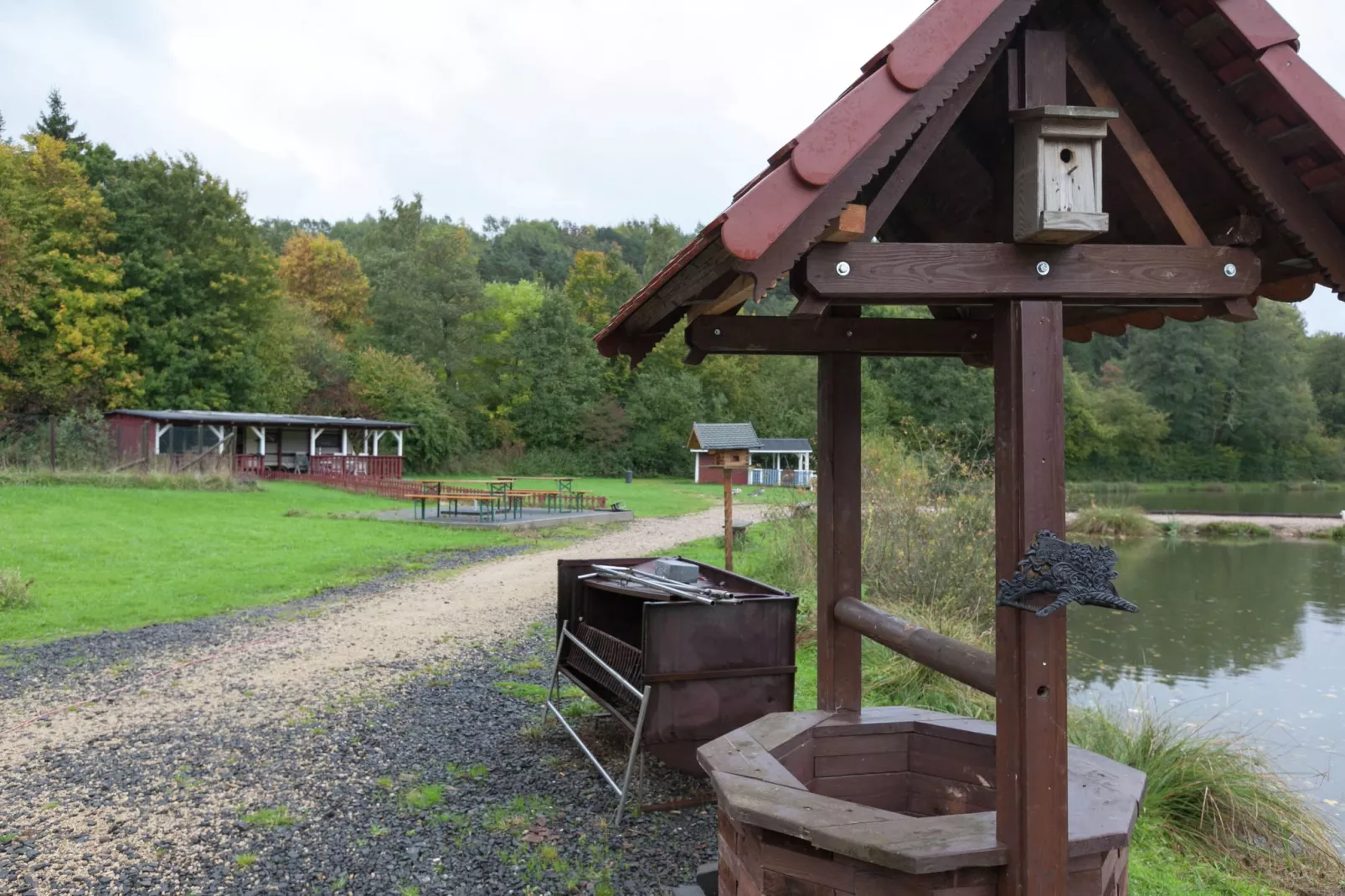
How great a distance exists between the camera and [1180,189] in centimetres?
303

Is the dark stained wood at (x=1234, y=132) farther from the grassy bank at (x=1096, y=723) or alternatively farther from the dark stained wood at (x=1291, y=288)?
the grassy bank at (x=1096, y=723)

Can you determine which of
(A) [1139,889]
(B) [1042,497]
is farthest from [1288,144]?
(A) [1139,889]

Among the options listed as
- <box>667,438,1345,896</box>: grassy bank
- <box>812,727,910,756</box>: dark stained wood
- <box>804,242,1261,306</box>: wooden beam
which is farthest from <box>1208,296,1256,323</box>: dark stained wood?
<box>667,438,1345,896</box>: grassy bank

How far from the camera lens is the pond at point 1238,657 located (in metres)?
7.55

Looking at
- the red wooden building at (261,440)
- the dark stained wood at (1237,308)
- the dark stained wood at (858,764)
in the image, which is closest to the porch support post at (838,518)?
the dark stained wood at (858,764)

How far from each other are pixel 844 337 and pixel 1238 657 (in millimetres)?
9713

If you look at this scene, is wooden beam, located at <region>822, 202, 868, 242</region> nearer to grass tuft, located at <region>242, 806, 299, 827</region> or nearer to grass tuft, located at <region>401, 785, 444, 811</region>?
grass tuft, located at <region>401, 785, 444, 811</region>

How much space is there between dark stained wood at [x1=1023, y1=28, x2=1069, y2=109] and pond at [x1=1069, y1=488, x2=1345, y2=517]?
2469 centimetres

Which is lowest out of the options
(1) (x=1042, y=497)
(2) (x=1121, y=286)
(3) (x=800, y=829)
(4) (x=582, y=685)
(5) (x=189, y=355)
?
(4) (x=582, y=685)

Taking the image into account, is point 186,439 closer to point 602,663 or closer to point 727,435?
point 727,435

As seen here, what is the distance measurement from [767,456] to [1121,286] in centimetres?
4383

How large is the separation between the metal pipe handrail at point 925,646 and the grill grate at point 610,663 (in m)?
1.37

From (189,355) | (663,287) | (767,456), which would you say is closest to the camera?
(663,287)

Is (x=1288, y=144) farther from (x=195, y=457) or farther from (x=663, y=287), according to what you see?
(x=195, y=457)
